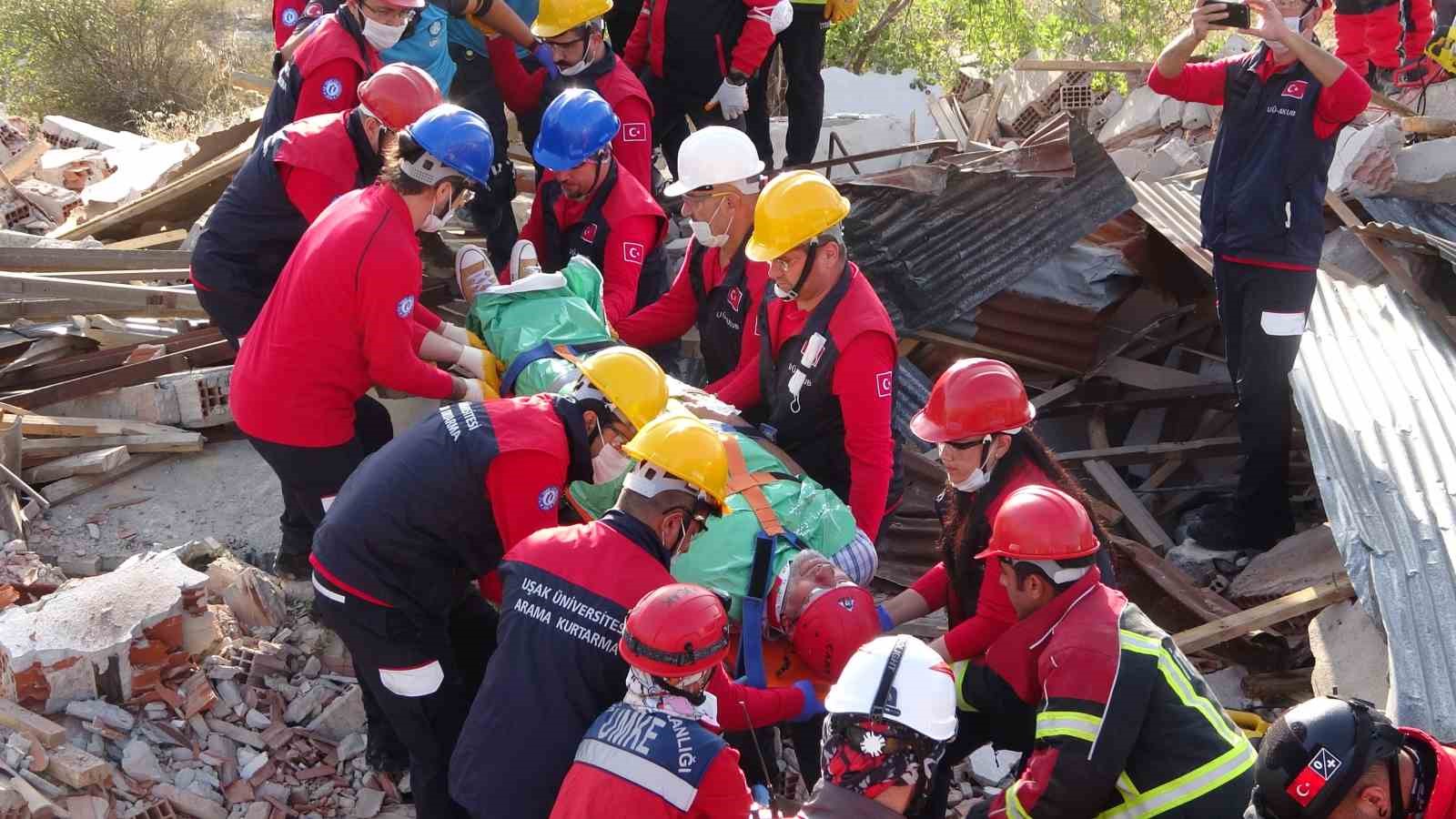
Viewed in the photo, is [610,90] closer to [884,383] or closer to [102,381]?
[884,383]

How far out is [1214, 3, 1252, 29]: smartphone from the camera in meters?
5.22

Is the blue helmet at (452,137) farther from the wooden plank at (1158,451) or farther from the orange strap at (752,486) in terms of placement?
the wooden plank at (1158,451)

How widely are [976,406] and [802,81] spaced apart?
4010mm

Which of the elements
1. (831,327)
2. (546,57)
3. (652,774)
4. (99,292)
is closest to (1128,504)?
(831,327)

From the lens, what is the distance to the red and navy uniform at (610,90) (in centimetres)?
586

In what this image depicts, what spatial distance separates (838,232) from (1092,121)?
265 inches

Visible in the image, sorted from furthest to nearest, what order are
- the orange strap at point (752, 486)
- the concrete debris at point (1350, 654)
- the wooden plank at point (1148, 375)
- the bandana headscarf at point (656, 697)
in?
1. the wooden plank at point (1148, 375)
2. the concrete debris at point (1350, 654)
3. the orange strap at point (752, 486)
4. the bandana headscarf at point (656, 697)

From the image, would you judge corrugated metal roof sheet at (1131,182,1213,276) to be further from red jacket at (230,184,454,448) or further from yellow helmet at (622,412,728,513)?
red jacket at (230,184,454,448)

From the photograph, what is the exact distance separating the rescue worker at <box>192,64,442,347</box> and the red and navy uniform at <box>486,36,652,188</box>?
3.96 feet

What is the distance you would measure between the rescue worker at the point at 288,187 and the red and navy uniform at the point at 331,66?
200mm

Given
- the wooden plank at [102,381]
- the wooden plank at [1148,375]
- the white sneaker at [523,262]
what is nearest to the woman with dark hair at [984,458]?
the white sneaker at [523,262]

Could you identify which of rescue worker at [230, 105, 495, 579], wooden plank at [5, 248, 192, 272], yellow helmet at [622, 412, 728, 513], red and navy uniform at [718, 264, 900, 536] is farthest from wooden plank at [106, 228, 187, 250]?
yellow helmet at [622, 412, 728, 513]

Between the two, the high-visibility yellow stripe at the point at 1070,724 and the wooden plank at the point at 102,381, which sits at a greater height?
the high-visibility yellow stripe at the point at 1070,724

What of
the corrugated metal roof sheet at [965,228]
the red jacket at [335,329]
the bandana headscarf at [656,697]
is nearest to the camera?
the bandana headscarf at [656,697]
